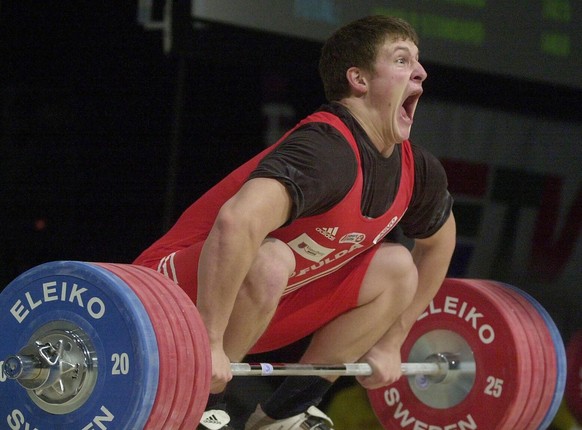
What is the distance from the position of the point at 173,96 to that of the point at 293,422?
1.20m

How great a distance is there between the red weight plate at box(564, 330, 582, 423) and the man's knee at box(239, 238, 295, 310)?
1999 mm

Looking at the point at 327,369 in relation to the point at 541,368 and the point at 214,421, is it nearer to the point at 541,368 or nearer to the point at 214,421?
the point at 214,421

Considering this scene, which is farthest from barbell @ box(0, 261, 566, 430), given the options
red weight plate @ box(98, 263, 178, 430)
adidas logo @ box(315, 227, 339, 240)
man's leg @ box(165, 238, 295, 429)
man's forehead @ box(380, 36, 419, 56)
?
man's forehead @ box(380, 36, 419, 56)

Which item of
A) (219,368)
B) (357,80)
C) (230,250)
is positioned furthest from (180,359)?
(357,80)

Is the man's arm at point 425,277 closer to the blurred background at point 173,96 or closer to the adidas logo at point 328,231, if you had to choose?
the adidas logo at point 328,231

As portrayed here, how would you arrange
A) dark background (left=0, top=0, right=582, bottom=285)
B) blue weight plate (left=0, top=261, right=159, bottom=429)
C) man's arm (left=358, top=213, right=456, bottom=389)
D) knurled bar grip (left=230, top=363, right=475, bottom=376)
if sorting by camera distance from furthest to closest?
dark background (left=0, top=0, right=582, bottom=285)
man's arm (left=358, top=213, right=456, bottom=389)
knurled bar grip (left=230, top=363, right=475, bottom=376)
blue weight plate (left=0, top=261, right=159, bottom=429)

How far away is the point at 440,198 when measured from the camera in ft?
8.53

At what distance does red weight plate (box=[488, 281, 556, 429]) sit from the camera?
9.12 feet

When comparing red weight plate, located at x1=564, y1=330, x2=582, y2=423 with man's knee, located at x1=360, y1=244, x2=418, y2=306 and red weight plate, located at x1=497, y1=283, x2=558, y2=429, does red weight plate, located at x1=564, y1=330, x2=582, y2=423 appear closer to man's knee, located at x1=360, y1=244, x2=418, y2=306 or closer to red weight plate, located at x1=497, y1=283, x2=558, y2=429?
red weight plate, located at x1=497, y1=283, x2=558, y2=429

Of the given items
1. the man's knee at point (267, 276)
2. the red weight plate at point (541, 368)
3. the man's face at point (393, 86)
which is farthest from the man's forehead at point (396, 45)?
the red weight plate at point (541, 368)

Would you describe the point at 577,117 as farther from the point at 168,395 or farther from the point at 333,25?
the point at 168,395

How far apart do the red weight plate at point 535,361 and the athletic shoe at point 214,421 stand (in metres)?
0.91

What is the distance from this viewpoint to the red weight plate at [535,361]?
278 centimetres

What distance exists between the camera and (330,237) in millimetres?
2330
